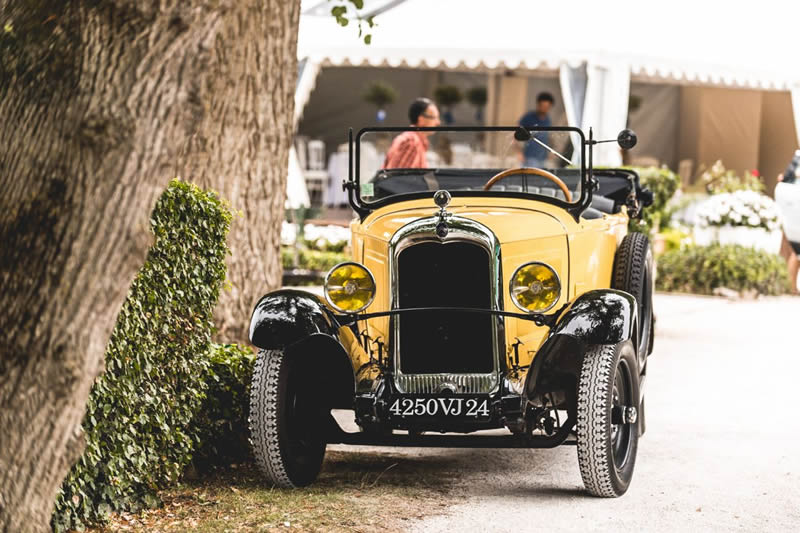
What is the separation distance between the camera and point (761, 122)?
23016 mm

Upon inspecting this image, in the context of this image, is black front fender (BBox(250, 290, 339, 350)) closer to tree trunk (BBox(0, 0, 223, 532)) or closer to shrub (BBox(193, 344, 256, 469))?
shrub (BBox(193, 344, 256, 469))

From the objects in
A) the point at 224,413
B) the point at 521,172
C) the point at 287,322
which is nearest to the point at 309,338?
the point at 287,322

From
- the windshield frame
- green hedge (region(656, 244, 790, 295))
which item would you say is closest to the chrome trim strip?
the windshield frame

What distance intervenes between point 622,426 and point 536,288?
782 mm

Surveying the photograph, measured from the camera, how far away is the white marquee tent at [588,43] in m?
16.5

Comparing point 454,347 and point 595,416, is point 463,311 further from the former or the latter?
point 595,416

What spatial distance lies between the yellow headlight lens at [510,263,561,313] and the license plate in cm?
52

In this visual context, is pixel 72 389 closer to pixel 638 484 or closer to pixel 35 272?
pixel 35 272

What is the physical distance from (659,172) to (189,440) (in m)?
9.65

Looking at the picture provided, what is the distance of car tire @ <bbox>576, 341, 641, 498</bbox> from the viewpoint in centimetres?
535

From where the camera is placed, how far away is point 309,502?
17.7 ft

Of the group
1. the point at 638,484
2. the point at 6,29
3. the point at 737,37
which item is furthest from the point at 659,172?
the point at 6,29

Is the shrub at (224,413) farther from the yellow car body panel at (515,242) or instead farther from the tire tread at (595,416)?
the tire tread at (595,416)

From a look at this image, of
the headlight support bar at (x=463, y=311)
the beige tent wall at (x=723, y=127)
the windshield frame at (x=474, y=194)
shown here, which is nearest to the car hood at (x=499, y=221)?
the windshield frame at (x=474, y=194)
